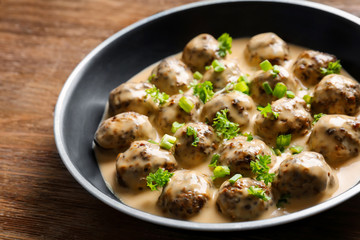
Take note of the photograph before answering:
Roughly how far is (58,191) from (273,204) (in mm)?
1589

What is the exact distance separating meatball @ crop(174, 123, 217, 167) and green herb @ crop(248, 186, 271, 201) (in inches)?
20.8

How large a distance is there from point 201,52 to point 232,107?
0.78 metres

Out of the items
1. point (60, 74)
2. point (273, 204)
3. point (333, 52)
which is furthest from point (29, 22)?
point (273, 204)

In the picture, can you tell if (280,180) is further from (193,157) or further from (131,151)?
(131,151)

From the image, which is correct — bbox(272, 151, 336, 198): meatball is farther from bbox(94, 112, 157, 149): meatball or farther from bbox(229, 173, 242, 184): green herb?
bbox(94, 112, 157, 149): meatball

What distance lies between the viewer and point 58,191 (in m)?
3.45

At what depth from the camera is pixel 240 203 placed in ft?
9.11

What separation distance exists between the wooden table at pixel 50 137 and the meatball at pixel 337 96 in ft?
2.24

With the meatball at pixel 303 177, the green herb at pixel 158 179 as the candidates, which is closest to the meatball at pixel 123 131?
the green herb at pixel 158 179

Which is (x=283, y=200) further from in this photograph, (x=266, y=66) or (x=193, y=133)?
(x=266, y=66)

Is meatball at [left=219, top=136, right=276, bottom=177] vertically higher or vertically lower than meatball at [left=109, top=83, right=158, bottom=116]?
higher

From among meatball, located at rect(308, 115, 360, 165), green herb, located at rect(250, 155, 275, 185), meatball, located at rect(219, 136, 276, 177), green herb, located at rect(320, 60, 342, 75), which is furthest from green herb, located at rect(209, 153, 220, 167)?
green herb, located at rect(320, 60, 342, 75)

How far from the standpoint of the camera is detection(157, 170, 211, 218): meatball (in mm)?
2842

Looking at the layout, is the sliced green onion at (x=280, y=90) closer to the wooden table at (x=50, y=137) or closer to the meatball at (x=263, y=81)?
the meatball at (x=263, y=81)
